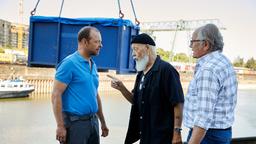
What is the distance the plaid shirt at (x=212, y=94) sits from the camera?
208 centimetres

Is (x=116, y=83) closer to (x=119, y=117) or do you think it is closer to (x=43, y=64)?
(x=43, y=64)

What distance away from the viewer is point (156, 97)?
255cm

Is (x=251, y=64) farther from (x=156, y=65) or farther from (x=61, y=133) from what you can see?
(x=61, y=133)

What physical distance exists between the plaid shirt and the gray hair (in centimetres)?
4

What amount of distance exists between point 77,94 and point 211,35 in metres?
1.07

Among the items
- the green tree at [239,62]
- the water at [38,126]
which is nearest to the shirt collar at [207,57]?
the water at [38,126]

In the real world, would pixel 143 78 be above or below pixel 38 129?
above

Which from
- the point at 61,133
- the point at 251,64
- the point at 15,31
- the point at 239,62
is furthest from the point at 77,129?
the point at 239,62

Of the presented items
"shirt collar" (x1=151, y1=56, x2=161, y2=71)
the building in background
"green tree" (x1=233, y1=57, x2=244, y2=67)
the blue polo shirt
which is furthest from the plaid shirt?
"green tree" (x1=233, y1=57, x2=244, y2=67)

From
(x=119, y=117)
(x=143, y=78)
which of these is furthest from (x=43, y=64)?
(x=119, y=117)

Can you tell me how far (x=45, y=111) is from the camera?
2088 centimetres

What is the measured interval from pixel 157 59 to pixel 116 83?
365 millimetres

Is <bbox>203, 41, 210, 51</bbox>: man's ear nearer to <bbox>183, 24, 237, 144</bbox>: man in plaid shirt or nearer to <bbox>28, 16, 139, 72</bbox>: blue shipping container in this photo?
<bbox>183, 24, 237, 144</bbox>: man in plaid shirt

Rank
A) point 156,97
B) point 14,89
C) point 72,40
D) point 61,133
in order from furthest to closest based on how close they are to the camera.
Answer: point 14,89 → point 72,40 → point 61,133 → point 156,97
